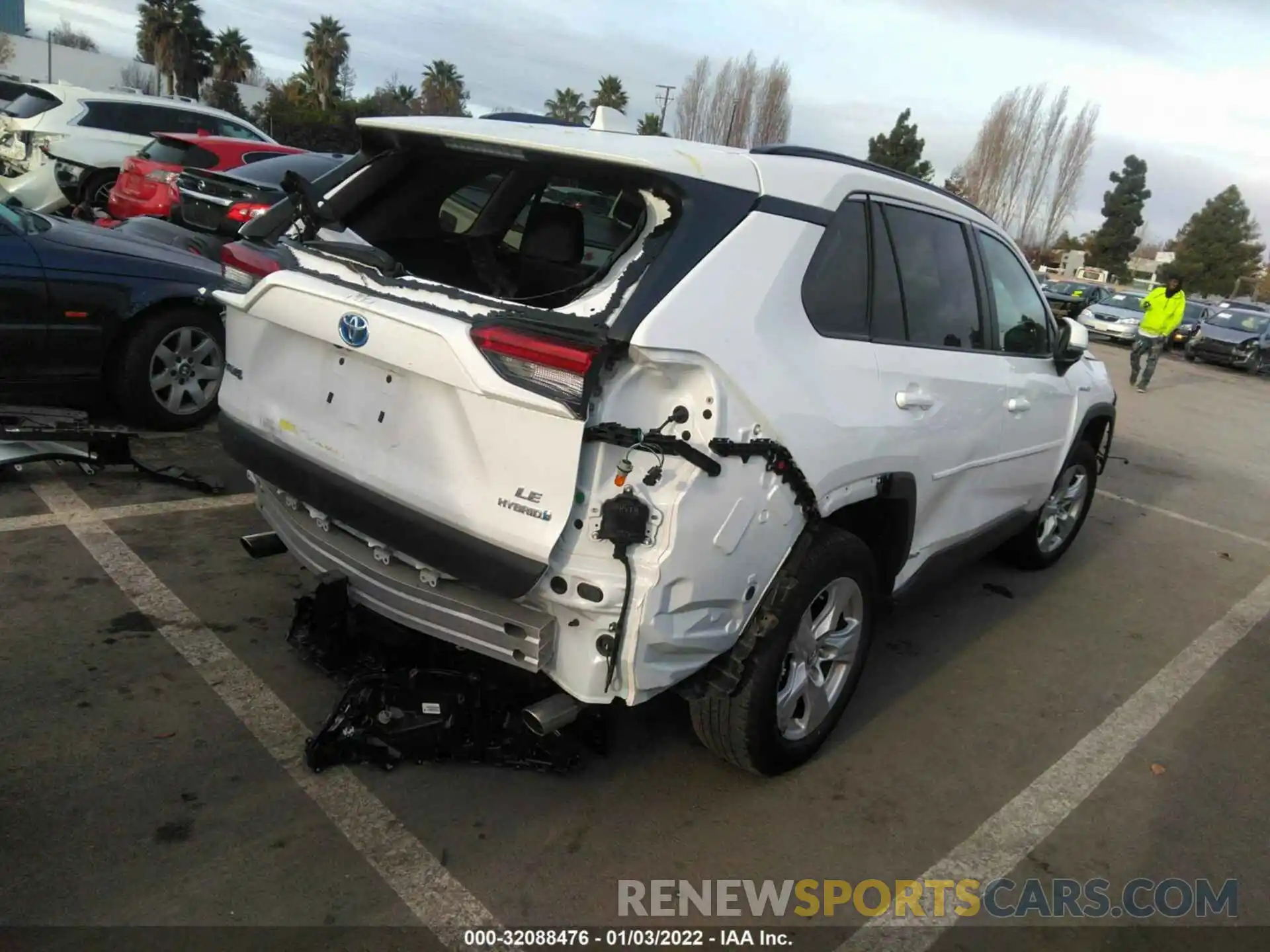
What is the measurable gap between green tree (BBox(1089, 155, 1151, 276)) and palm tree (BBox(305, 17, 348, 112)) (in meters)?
49.0

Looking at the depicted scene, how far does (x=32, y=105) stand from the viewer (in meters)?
12.9

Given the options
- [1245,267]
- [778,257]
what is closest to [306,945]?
[778,257]

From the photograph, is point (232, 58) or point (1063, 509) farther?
point (232, 58)

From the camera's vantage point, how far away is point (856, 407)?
3.01 meters

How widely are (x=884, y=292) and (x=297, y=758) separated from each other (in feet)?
8.22

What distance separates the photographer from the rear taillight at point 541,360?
2.32 meters

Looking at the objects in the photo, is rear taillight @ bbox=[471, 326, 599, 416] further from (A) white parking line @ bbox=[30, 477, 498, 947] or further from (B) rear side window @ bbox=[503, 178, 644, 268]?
(A) white parking line @ bbox=[30, 477, 498, 947]

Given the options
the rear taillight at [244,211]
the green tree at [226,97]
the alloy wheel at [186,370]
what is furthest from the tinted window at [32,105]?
the green tree at [226,97]

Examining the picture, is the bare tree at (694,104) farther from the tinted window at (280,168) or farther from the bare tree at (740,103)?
the tinted window at (280,168)

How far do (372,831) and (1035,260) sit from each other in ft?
198

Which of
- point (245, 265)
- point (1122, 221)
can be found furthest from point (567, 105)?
point (245, 265)

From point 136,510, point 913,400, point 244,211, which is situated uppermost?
point 913,400

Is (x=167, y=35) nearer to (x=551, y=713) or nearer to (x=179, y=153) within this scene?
(x=179, y=153)

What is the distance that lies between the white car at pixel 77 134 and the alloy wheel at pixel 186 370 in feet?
25.7
